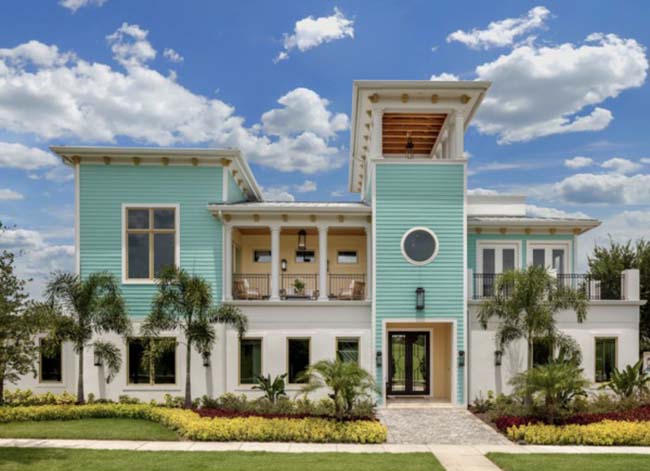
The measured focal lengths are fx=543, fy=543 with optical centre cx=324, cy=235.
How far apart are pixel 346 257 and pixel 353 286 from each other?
2.87 m

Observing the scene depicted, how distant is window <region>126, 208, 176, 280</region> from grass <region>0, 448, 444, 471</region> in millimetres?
6557

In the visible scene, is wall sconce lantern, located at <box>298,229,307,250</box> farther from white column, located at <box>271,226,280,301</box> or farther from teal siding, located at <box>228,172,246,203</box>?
teal siding, located at <box>228,172,246,203</box>

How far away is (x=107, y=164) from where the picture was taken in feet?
56.9

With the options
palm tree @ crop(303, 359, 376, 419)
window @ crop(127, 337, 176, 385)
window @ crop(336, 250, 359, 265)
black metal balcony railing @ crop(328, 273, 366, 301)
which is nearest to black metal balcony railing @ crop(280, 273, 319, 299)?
black metal balcony railing @ crop(328, 273, 366, 301)

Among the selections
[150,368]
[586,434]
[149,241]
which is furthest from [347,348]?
[149,241]

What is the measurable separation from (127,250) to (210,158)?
3.98 m

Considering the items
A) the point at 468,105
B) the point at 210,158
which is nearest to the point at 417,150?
the point at 468,105

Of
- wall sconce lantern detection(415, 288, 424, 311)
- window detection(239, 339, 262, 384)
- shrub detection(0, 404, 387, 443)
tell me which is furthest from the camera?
window detection(239, 339, 262, 384)

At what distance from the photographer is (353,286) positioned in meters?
18.5

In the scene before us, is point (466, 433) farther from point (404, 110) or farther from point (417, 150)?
point (417, 150)

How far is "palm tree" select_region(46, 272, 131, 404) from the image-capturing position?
15391 mm

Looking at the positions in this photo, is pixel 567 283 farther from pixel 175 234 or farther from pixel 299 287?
pixel 175 234

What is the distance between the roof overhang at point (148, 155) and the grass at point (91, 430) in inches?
309

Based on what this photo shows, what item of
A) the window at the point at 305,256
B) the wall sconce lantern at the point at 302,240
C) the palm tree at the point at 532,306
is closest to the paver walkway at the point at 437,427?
the palm tree at the point at 532,306
